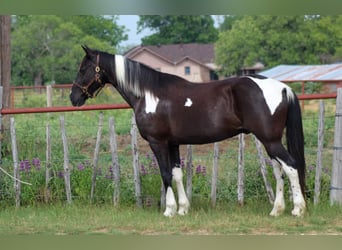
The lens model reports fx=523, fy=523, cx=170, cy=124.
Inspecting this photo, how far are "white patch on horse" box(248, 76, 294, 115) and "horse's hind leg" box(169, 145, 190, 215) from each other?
1.13 metres

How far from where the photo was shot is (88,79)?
5605mm

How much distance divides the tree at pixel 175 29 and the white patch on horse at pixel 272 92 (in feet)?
169

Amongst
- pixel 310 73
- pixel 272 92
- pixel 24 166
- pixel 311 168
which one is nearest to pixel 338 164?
pixel 311 168

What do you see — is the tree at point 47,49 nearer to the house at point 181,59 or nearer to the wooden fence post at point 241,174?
the house at point 181,59

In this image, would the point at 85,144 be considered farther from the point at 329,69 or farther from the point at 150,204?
the point at 329,69

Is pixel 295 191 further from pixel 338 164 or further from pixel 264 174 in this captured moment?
pixel 338 164

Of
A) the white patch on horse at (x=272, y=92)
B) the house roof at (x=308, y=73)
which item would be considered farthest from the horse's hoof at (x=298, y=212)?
the house roof at (x=308, y=73)

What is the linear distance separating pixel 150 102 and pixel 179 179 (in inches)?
34.5

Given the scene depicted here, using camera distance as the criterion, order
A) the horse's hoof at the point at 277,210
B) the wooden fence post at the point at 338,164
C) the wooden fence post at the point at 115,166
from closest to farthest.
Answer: the horse's hoof at the point at 277,210 → the wooden fence post at the point at 338,164 → the wooden fence post at the point at 115,166

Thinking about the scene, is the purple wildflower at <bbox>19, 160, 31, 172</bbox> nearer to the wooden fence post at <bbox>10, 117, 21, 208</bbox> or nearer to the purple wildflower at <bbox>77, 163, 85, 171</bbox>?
the wooden fence post at <bbox>10, 117, 21, 208</bbox>

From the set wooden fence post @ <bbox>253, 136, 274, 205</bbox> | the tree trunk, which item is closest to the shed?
the tree trunk

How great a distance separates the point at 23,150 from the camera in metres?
6.61

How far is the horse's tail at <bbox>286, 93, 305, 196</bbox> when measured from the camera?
515 cm

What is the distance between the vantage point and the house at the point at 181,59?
44.7m
